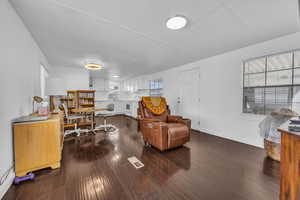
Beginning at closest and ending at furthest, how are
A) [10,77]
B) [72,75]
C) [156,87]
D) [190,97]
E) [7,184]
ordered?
[7,184], [10,77], [190,97], [72,75], [156,87]

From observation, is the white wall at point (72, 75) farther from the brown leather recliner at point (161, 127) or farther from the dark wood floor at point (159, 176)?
the brown leather recliner at point (161, 127)

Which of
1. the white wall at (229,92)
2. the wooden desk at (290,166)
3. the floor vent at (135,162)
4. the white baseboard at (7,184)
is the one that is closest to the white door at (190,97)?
the white wall at (229,92)

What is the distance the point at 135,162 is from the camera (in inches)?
78.2

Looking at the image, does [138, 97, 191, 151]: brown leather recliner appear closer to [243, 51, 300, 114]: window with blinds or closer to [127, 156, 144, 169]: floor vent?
[127, 156, 144, 169]: floor vent

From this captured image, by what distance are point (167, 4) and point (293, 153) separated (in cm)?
187

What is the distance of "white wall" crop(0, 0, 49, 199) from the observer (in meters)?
1.33

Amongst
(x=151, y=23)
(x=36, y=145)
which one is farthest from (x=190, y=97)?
(x=36, y=145)

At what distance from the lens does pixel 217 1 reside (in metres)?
1.43

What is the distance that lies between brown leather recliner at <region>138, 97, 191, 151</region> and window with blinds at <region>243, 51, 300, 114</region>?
1579 millimetres

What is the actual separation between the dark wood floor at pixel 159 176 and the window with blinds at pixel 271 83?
988mm

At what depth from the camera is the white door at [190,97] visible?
12.6 ft

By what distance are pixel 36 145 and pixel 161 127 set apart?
6.26ft

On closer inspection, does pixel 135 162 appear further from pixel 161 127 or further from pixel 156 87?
pixel 156 87

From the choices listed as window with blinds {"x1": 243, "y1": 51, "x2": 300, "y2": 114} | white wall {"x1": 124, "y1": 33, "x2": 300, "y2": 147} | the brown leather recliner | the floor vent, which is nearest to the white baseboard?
the floor vent
